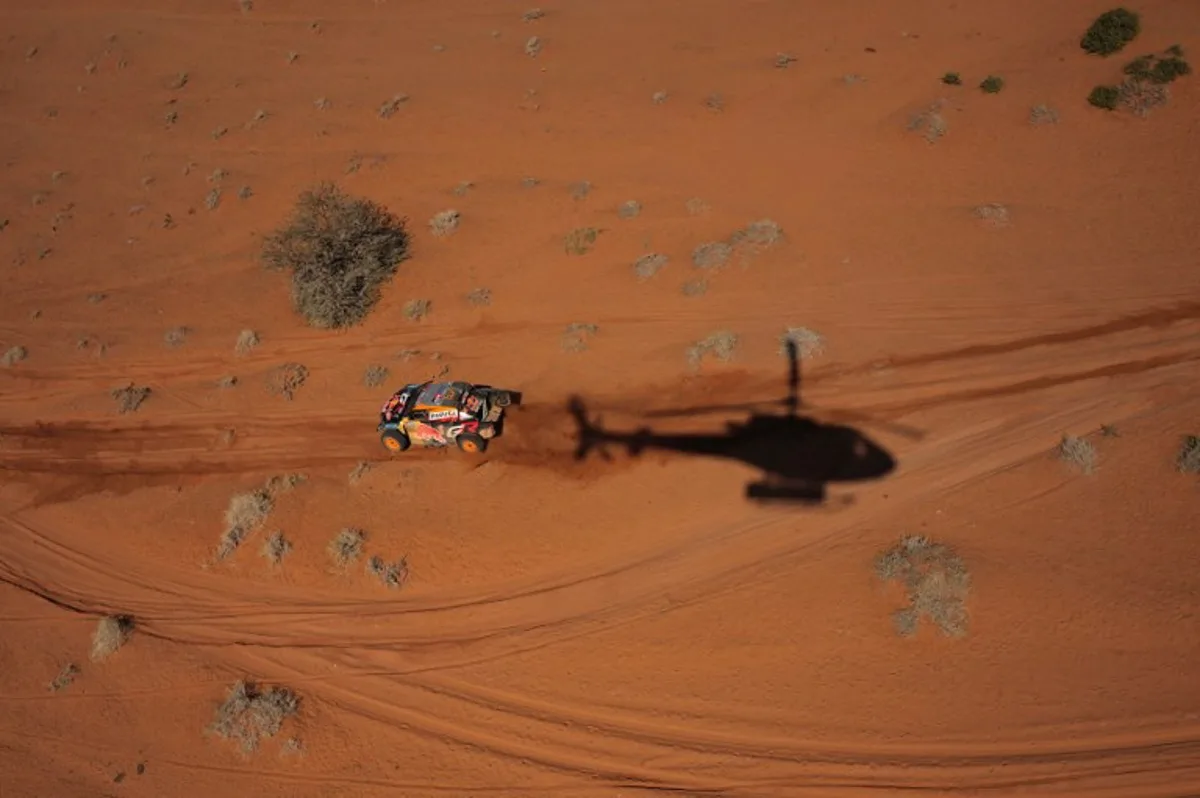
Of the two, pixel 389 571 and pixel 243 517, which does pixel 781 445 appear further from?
pixel 243 517

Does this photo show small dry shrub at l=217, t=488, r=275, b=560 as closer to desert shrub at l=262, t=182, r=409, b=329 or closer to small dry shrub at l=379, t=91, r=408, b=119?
desert shrub at l=262, t=182, r=409, b=329

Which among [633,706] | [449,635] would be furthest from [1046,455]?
[449,635]

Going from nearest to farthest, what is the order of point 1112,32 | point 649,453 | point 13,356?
point 649,453, point 13,356, point 1112,32

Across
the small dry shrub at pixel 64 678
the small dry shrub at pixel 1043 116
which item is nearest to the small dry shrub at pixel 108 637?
the small dry shrub at pixel 64 678

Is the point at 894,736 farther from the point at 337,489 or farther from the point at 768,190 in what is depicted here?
the point at 768,190

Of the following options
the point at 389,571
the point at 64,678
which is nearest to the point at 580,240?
the point at 389,571

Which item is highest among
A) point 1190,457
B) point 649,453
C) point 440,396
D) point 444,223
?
point 444,223
